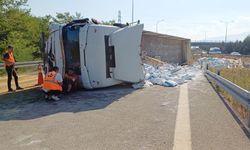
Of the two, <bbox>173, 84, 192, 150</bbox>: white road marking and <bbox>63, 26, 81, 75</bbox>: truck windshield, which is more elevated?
<bbox>63, 26, 81, 75</bbox>: truck windshield

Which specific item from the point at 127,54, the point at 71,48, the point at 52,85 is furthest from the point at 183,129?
the point at 71,48

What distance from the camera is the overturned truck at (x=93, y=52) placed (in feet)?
34.7

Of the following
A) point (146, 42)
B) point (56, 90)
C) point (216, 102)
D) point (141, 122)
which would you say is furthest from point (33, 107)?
point (146, 42)

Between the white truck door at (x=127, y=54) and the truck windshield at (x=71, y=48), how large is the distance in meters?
1.13

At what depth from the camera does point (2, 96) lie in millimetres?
10188

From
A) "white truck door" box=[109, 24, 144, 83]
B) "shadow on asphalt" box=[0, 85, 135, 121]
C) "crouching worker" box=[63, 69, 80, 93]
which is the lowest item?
"shadow on asphalt" box=[0, 85, 135, 121]

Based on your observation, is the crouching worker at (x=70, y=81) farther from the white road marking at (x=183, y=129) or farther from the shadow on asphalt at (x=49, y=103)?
the white road marking at (x=183, y=129)

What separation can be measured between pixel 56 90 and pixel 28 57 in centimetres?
1583

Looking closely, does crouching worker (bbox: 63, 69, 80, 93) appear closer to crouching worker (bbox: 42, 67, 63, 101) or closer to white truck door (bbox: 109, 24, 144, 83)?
crouching worker (bbox: 42, 67, 63, 101)

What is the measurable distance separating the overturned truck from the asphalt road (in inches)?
38.5

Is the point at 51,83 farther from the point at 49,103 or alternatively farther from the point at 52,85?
the point at 49,103

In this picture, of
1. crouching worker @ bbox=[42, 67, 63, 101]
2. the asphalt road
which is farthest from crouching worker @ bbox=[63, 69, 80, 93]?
crouching worker @ bbox=[42, 67, 63, 101]

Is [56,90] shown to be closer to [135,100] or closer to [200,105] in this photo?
[135,100]

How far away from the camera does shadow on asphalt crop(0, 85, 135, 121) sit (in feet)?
24.5
